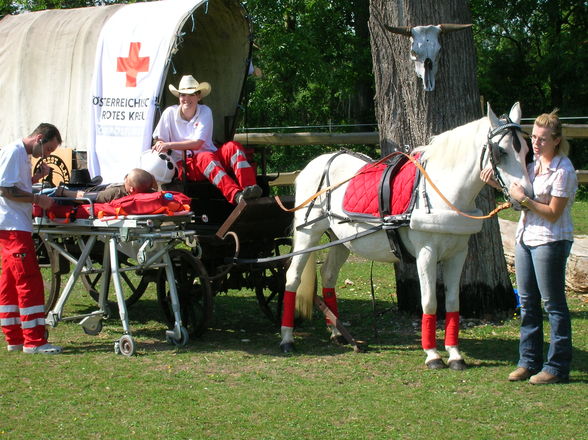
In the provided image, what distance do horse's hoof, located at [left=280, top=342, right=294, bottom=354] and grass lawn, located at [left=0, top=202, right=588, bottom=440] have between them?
0.31ft

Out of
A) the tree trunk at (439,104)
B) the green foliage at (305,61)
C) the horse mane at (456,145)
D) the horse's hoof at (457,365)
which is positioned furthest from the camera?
the green foliage at (305,61)

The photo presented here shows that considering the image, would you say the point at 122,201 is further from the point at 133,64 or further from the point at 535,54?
the point at 535,54

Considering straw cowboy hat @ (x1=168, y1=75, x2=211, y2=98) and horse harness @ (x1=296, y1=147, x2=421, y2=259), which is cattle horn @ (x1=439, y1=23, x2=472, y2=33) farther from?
straw cowboy hat @ (x1=168, y1=75, x2=211, y2=98)

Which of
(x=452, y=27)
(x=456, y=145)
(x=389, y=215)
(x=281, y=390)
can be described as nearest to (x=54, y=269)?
(x=281, y=390)

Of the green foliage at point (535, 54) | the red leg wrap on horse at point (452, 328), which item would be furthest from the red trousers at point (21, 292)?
the green foliage at point (535, 54)

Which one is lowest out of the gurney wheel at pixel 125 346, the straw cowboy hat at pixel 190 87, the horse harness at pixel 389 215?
the gurney wheel at pixel 125 346

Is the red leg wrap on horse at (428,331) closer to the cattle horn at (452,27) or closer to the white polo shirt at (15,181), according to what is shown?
the cattle horn at (452,27)

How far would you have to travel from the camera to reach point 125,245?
730cm

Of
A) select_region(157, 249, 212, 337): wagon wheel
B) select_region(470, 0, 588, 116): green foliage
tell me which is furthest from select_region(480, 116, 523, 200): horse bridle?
select_region(470, 0, 588, 116): green foliage

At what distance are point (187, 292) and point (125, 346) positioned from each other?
2.78 ft

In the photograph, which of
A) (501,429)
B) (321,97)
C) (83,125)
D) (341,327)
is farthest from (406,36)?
(321,97)

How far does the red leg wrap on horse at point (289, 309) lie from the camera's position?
7.38m

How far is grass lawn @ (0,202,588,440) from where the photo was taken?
523cm

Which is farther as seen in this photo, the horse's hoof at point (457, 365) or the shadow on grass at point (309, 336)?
the shadow on grass at point (309, 336)
